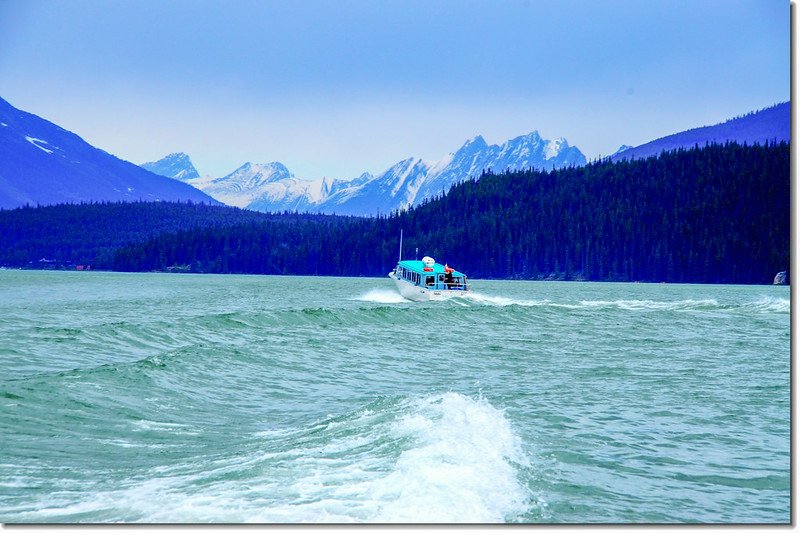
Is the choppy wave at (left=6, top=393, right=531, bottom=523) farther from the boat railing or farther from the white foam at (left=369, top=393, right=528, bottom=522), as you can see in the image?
the boat railing

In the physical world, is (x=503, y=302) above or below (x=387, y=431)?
above

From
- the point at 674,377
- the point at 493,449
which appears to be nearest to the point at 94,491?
the point at 493,449

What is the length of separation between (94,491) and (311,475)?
107 inches

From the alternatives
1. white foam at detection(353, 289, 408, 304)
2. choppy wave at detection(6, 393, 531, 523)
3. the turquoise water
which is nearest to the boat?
white foam at detection(353, 289, 408, 304)

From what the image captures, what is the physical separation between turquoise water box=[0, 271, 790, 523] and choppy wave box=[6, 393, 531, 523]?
41mm

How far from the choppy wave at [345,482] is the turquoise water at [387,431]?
0.04 metres

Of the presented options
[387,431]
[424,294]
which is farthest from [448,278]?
[387,431]

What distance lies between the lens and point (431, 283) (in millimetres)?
66750

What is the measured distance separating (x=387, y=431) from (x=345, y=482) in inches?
131

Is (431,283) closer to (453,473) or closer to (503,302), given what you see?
(503,302)

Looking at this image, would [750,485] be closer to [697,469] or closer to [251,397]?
[697,469]

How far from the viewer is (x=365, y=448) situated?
12.2 m

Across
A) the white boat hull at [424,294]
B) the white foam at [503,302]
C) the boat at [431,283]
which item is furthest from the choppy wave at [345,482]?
the boat at [431,283]

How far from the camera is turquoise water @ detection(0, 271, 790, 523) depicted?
9.45 meters
